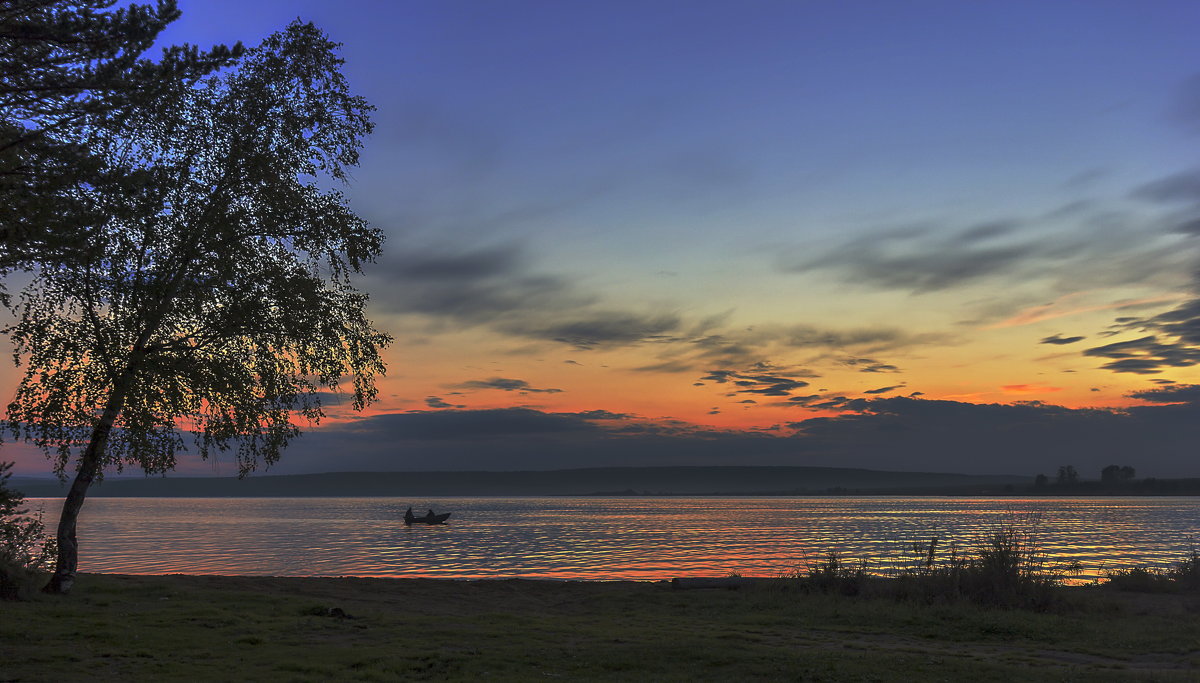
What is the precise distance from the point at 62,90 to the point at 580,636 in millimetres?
14435

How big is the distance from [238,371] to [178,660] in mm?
9563

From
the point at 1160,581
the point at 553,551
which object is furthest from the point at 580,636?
the point at 553,551

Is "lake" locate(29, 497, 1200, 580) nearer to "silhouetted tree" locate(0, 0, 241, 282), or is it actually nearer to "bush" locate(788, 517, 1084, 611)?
"bush" locate(788, 517, 1084, 611)

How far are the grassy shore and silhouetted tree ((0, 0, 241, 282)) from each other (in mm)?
7214

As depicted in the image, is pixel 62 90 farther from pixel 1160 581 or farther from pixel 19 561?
pixel 1160 581

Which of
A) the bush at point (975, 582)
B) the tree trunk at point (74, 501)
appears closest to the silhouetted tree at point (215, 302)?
the tree trunk at point (74, 501)

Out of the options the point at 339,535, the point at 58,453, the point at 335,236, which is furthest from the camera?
the point at 339,535

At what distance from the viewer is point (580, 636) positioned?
1792cm

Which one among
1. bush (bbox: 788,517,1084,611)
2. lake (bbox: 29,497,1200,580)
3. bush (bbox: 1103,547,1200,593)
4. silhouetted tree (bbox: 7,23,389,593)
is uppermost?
silhouetted tree (bbox: 7,23,389,593)

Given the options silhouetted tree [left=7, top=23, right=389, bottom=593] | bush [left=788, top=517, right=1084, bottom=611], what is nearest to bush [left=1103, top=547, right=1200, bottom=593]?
bush [left=788, top=517, right=1084, bottom=611]

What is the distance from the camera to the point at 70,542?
2252 cm

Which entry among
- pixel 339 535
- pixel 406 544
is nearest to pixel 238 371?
pixel 406 544

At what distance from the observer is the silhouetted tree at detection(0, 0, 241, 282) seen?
1245 centimetres

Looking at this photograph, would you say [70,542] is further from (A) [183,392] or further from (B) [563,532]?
(B) [563,532]
